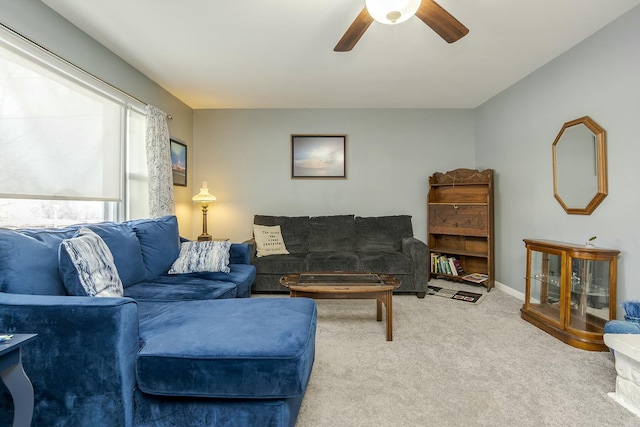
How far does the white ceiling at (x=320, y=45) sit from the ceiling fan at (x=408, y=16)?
328 mm

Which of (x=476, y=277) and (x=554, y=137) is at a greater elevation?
(x=554, y=137)

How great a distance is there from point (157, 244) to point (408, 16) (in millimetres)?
2450

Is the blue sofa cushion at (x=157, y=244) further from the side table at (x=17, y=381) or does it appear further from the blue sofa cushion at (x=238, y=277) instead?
the side table at (x=17, y=381)

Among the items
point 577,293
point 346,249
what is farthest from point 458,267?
point 577,293

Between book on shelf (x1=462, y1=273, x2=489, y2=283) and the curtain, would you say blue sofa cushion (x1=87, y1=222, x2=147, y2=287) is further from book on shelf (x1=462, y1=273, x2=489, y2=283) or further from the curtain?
book on shelf (x1=462, y1=273, x2=489, y2=283)

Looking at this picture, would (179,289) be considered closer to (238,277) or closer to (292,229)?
(238,277)

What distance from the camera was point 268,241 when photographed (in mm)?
3676

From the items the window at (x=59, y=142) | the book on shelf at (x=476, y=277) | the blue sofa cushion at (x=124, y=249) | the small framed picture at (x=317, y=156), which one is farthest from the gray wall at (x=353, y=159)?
the blue sofa cushion at (x=124, y=249)

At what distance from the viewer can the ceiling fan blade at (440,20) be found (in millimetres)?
1623

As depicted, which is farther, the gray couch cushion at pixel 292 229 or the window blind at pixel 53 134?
the gray couch cushion at pixel 292 229

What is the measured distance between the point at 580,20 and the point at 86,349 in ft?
12.0

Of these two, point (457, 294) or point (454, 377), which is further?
point (457, 294)

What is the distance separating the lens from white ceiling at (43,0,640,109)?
2.08m

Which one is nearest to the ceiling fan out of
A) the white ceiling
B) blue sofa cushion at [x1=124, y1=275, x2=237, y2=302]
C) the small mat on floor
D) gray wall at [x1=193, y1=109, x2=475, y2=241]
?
the white ceiling
